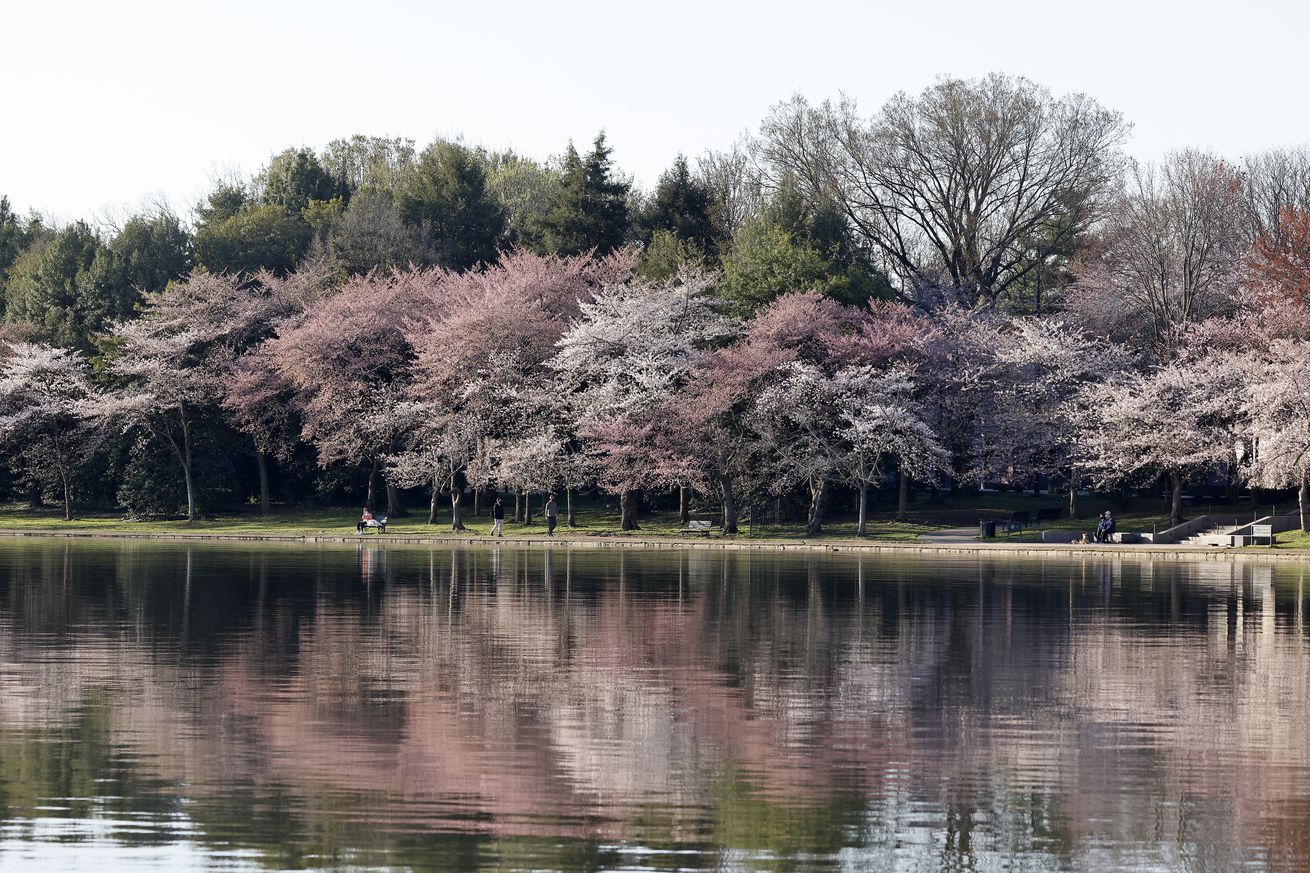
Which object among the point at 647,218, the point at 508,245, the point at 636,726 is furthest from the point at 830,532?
the point at 636,726

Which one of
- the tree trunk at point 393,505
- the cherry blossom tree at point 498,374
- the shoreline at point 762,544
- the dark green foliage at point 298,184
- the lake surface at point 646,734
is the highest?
the dark green foliage at point 298,184

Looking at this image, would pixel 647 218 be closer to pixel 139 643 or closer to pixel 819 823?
pixel 139 643

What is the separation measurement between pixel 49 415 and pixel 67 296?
14.3 metres

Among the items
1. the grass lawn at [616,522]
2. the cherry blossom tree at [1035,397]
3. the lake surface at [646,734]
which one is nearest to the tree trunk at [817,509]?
the grass lawn at [616,522]

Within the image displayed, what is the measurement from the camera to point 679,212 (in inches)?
3607

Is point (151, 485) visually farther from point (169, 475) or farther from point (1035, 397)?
point (1035, 397)

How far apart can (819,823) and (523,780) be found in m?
3.02

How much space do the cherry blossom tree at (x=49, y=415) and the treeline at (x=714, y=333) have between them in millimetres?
170

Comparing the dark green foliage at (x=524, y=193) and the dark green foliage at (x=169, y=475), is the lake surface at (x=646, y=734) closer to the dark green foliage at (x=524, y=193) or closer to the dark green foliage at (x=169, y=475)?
the dark green foliage at (x=169, y=475)

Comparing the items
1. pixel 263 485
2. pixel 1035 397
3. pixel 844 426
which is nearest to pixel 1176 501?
pixel 1035 397

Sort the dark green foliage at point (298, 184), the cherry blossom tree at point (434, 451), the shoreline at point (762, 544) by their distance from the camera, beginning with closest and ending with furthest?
the shoreline at point (762, 544), the cherry blossom tree at point (434, 451), the dark green foliage at point (298, 184)

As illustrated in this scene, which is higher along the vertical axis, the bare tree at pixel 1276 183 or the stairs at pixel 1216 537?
the bare tree at pixel 1276 183

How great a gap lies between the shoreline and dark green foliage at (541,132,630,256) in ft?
85.7

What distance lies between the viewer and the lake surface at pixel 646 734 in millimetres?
13008
